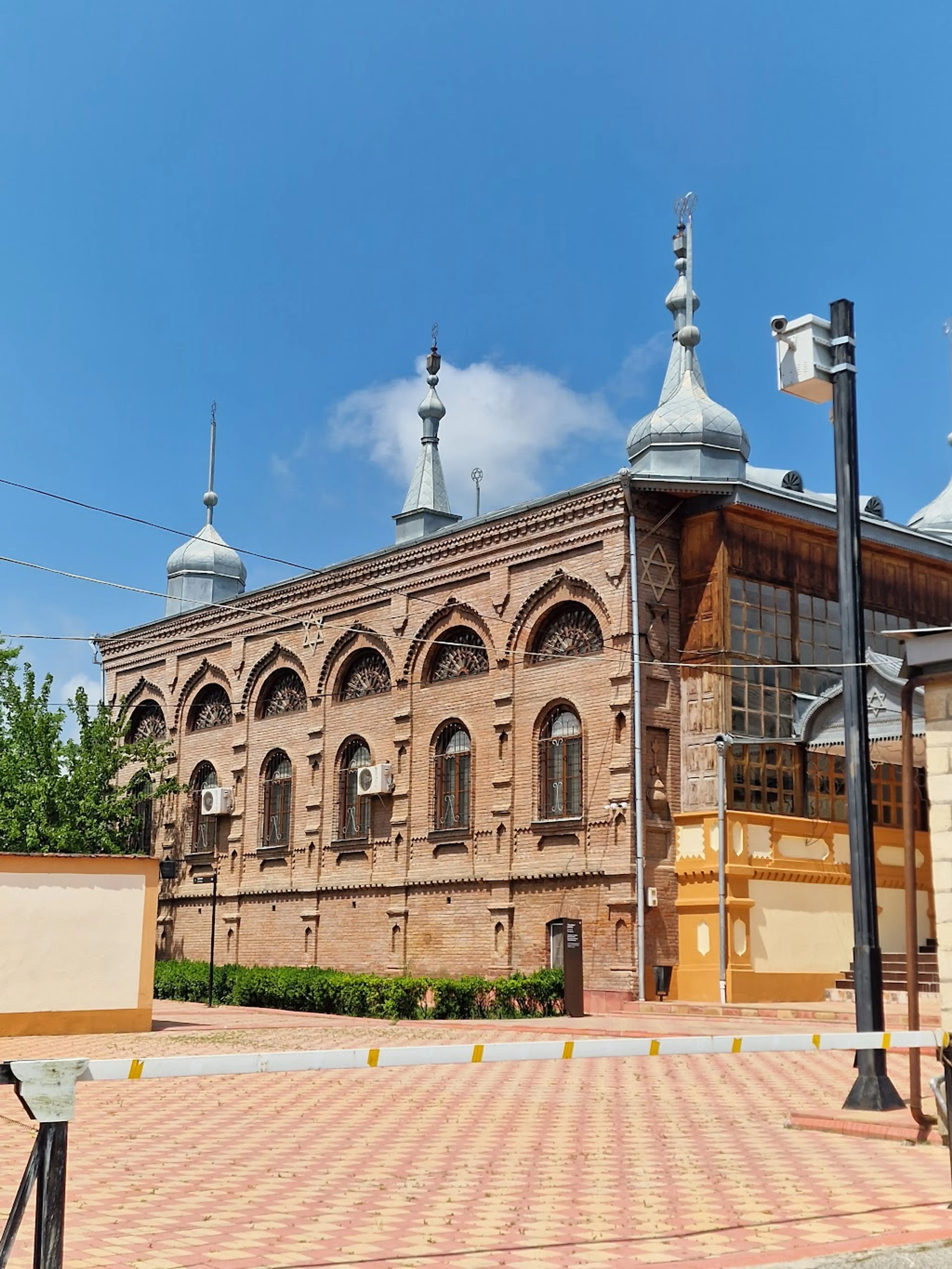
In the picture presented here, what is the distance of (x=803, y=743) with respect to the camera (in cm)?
2519

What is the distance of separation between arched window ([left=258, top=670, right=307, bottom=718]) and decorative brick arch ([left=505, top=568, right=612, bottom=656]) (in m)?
7.30

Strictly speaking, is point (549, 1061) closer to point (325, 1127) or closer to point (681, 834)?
point (325, 1127)

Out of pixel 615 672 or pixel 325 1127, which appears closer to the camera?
pixel 325 1127

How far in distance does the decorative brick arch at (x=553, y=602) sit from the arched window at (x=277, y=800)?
8.07 meters

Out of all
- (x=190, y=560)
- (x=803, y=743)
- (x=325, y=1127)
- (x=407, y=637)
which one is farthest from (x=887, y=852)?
(x=190, y=560)

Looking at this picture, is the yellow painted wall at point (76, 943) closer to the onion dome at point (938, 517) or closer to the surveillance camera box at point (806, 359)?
the surveillance camera box at point (806, 359)

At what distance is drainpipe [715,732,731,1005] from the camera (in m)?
23.1

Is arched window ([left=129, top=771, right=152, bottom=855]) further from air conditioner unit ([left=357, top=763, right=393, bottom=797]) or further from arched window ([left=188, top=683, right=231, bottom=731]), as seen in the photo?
air conditioner unit ([left=357, top=763, right=393, bottom=797])

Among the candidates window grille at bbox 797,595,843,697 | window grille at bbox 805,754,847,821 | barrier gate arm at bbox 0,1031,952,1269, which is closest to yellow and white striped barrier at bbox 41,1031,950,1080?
barrier gate arm at bbox 0,1031,952,1269

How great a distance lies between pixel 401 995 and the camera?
22516 mm

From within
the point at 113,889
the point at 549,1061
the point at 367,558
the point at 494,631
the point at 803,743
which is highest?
the point at 367,558

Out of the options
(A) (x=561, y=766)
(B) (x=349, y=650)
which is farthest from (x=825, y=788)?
(B) (x=349, y=650)

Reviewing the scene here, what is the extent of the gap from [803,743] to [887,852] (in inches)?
119

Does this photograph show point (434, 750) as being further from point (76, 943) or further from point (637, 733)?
point (76, 943)
